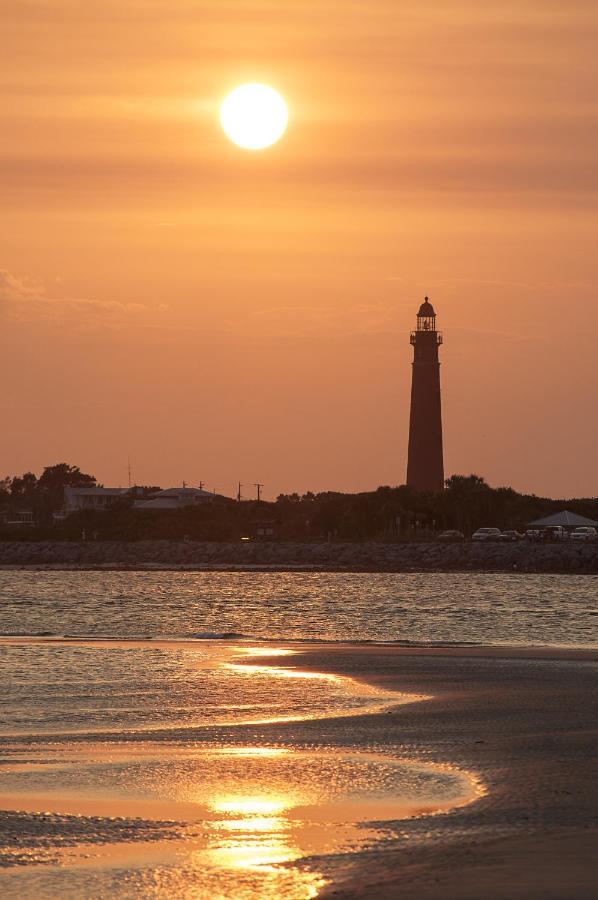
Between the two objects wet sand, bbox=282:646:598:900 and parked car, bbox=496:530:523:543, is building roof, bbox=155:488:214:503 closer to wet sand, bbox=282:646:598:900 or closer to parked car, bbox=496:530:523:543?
parked car, bbox=496:530:523:543

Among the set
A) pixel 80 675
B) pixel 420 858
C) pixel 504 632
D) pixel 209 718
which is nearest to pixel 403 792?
pixel 420 858

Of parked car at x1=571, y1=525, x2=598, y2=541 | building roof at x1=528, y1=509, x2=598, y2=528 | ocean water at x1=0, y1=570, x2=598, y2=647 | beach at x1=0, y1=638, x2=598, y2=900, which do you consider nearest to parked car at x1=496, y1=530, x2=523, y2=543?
building roof at x1=528, y1=509, x2=598, y2=528

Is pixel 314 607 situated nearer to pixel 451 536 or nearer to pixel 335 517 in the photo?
pixel 451 536

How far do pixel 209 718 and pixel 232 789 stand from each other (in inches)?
257

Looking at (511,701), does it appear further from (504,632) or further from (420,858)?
(504,632)

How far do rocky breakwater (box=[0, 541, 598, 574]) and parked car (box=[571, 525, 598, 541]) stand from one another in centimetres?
473

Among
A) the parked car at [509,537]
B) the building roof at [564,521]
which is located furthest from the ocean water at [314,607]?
the building roof at [564,521]

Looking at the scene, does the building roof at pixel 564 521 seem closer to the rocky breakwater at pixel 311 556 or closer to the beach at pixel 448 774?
the rocky breakwater at pixel 311 556

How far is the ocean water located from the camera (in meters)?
48.3

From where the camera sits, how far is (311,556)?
136 meters

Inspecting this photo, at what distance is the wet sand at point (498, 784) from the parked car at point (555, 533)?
101537 millimetres

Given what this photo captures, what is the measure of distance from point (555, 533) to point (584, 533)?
2770 mm

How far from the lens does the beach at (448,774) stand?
11.1 metres

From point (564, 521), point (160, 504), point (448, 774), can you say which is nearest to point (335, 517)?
point (564, 521)
